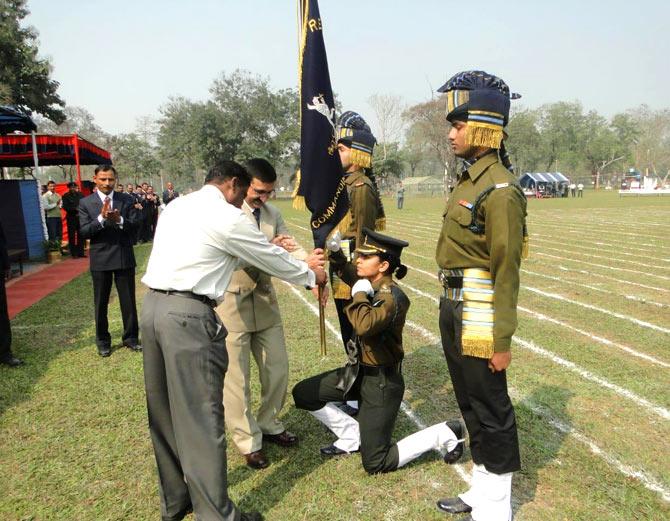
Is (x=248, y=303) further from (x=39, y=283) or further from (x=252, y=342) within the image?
(x=39, y=283)

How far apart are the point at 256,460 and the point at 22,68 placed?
Result: 31.3 metres

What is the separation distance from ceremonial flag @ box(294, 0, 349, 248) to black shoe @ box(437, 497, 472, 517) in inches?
75.1

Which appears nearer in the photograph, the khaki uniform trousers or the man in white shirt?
the man in white shirt

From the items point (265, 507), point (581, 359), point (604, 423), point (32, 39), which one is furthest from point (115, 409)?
point (32, 39)

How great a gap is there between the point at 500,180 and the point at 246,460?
254 cm

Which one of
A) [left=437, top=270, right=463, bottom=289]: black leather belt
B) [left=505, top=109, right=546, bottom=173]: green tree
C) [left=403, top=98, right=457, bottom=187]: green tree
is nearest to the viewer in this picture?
[left=437, top=270, right=463, bottom=289]: black leather belt

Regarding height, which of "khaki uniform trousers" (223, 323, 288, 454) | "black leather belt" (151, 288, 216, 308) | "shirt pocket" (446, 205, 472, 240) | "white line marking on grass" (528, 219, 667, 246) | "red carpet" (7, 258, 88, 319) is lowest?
"red carpet" (7, 258, 88, 319)

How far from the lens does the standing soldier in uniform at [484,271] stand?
Result: 101 inches

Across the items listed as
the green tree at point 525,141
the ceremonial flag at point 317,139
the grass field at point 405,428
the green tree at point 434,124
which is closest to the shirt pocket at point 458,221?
the ceremonial flag at point 317,139

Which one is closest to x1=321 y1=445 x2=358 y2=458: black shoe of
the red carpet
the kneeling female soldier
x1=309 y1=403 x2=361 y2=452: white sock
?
x1=309 y1=403 x2=361 y2=452: white sock

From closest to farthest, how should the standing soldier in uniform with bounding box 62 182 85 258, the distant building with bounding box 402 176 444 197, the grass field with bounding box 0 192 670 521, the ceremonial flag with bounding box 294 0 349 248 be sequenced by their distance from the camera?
the grass field with bounding box 0 192 670 521 < the ceremonial flag with bounding box 294 0 349 248 < the standing soldier in uniform with bounding box 62 182 85 258 < the distant building with bounding box 402 176 444 197

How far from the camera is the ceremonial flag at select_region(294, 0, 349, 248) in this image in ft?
11.8

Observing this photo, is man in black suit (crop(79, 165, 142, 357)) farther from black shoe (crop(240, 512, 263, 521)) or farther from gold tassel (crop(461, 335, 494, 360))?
gold tassel (crop(461, 335, 494, 360))

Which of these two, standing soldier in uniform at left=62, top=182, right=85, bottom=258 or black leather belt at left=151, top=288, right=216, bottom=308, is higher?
black leather belt at left=151, top=288, right=216, bottom=308
